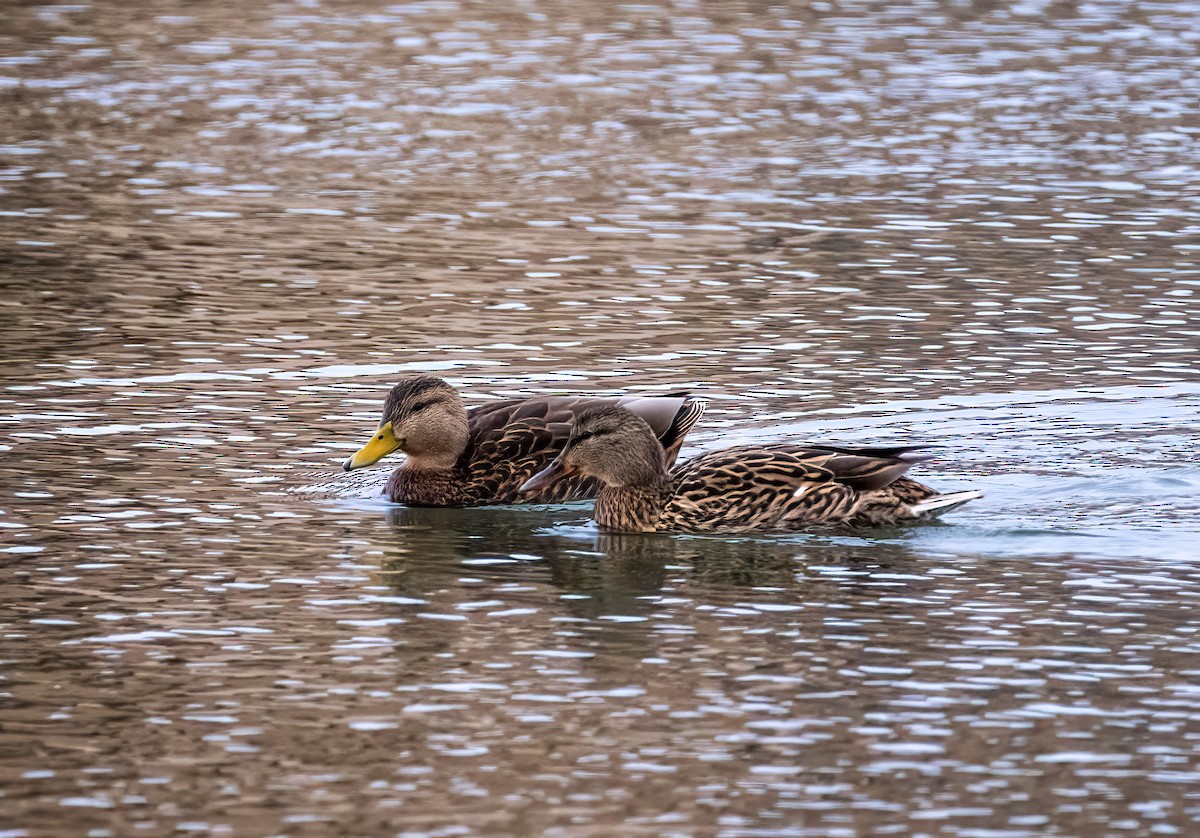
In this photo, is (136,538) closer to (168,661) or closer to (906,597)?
(168,661)

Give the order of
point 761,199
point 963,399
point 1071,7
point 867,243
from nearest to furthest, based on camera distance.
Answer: point 963,399, point 867,243, point 761,199, point 1071,7

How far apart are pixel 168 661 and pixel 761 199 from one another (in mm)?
12186

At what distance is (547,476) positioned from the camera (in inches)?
477

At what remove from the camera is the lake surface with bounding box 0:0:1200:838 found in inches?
311

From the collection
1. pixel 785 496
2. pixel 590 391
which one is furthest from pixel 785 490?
pixel 590 391

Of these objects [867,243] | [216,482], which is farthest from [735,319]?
[216,482]

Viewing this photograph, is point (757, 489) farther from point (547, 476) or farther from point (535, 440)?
point (535, 440)

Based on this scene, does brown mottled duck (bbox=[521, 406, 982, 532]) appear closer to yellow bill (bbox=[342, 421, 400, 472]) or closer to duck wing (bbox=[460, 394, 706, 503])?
duck wing (bbox=[460, 394, 706, 503])

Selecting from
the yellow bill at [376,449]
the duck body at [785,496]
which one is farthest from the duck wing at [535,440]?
the duck body at [785,496]

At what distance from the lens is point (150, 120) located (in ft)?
78.3

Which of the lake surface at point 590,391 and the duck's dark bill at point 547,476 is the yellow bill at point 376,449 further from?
the duck's dark bill at point 547,476

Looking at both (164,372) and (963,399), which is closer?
(963,399)

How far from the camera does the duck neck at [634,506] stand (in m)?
11.7

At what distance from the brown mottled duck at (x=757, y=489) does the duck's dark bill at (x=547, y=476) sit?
0.21 m
